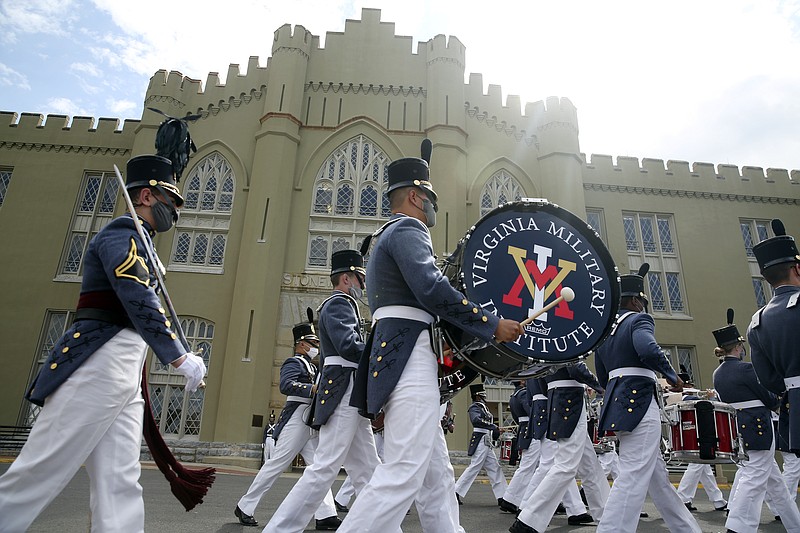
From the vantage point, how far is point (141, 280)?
9.26 feet

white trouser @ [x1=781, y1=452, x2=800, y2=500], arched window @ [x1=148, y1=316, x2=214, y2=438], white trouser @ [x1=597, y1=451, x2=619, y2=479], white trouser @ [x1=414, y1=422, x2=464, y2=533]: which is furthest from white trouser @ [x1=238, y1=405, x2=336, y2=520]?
arched window @ [x1=148, y1=316, x2=214, y2=438]

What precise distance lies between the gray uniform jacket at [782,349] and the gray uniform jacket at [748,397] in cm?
162

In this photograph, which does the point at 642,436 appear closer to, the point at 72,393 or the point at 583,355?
the point at 583,355

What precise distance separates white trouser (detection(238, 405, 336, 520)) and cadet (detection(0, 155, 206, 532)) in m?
2.87

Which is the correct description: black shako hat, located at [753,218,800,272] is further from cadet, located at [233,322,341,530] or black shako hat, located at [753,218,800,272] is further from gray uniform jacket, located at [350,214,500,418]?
cadet, located at [233,322,341,530]

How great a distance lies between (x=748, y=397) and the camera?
20.2 feet

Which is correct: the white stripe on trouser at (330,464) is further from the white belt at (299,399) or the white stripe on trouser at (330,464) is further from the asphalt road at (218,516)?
the white belt at (299,399)

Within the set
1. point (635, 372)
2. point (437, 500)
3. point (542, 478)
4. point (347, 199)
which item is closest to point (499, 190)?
point (347, 199)

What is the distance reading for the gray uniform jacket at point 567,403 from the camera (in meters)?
5.43

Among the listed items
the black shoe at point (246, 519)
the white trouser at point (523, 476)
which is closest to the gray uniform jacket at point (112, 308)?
Result: the black shoe at point (246, 519)

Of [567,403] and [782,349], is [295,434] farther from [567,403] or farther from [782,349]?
[782,349]

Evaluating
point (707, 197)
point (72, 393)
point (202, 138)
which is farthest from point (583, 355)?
point (707, 197)

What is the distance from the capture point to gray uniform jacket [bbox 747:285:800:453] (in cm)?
378

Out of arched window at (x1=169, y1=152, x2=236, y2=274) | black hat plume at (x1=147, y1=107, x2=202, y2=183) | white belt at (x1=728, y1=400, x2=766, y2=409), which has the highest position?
arched window at (x1=169, y1=152, x2=236, y2=274)
